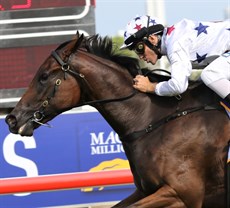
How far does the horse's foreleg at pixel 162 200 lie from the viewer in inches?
167

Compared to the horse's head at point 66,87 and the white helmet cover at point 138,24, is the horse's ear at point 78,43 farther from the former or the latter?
the white helmet cover at point 138,24

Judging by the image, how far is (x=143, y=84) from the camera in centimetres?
451

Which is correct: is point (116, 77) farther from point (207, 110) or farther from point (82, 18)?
point (82, 18)

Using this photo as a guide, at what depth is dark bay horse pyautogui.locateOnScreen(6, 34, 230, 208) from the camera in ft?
14.1

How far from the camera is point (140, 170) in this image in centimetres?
435

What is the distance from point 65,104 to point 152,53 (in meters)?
0.63

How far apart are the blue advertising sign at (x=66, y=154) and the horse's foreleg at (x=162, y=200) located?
7.67 feet

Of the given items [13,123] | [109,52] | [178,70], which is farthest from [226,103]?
[13,123]

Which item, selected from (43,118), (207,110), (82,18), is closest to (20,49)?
(82,18)

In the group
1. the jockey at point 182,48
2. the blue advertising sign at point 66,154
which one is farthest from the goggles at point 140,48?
the blue advertising sign at point 66,154

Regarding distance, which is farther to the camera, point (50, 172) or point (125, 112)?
A: point (50, 172)

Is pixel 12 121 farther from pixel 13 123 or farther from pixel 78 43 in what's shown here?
pixel 78 43

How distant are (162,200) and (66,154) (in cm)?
253

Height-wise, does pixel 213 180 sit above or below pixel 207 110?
below
